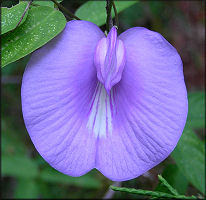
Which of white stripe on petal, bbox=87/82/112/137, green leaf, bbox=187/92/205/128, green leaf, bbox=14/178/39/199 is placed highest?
white stripe on petal, bbox=87/82/112/137

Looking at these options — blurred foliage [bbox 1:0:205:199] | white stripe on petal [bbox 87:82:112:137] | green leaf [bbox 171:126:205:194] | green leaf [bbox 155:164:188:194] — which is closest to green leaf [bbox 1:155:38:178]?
blurred foliage [bbox 1:0:205:199]

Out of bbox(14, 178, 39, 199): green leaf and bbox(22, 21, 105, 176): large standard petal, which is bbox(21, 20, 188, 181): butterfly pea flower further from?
bbox(14, 178, 39, 199): green leaf

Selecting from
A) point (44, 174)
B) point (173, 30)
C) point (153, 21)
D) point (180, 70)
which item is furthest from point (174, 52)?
point (173, 30)

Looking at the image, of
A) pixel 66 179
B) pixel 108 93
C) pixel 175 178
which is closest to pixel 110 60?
pixel 108 93

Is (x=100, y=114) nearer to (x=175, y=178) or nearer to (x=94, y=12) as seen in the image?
(x=94, y=12)

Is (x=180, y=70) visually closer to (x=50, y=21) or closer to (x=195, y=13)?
(x=50, y=21)

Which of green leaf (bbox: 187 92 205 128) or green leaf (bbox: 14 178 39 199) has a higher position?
green leaf (bbox: 187 92 205 128)

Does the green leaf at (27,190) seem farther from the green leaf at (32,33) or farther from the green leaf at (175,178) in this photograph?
the green leaf at (32,33)
